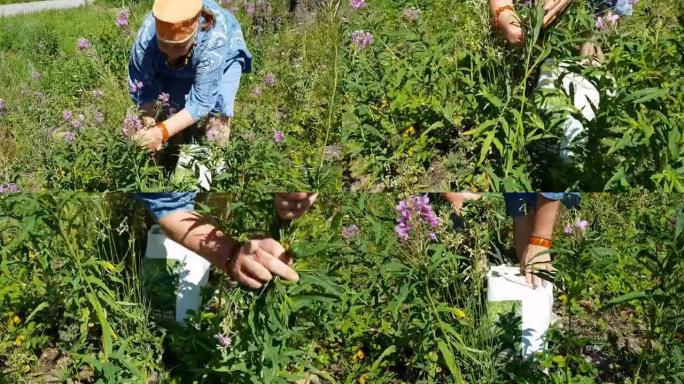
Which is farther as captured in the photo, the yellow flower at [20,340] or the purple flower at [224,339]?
the yellow flower at [20,340]

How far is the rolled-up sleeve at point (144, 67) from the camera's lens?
6.95 feet

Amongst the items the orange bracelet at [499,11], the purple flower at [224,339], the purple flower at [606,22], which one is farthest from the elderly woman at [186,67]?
the purple flower at [606,22]

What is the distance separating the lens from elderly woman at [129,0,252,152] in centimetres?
200

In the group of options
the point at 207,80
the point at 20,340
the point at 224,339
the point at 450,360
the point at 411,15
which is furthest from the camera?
the point at 411,15

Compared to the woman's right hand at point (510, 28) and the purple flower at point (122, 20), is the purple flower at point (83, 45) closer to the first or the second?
the purple flower at point (122, 20)

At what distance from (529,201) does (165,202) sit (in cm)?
93

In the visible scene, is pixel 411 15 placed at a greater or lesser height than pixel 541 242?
greater

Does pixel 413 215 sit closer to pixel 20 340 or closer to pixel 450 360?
pixel 450 360

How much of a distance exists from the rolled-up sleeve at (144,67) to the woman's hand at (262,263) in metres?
0.88

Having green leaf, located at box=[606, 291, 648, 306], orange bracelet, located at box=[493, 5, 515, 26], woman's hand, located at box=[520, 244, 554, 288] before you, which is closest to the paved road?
orange bracelet, located at box=[493, 5, 515, 26]

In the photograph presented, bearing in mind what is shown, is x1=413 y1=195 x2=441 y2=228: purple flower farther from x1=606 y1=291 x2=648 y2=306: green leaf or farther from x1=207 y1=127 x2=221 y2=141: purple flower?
x1=207 y1=127 x2=221 y2=141: purple flower

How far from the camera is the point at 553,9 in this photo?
1.95 m

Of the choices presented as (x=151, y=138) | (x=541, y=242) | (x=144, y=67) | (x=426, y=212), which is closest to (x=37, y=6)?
(x=144, y=67)

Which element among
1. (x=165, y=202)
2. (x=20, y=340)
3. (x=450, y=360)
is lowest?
(x=20, y=340)
